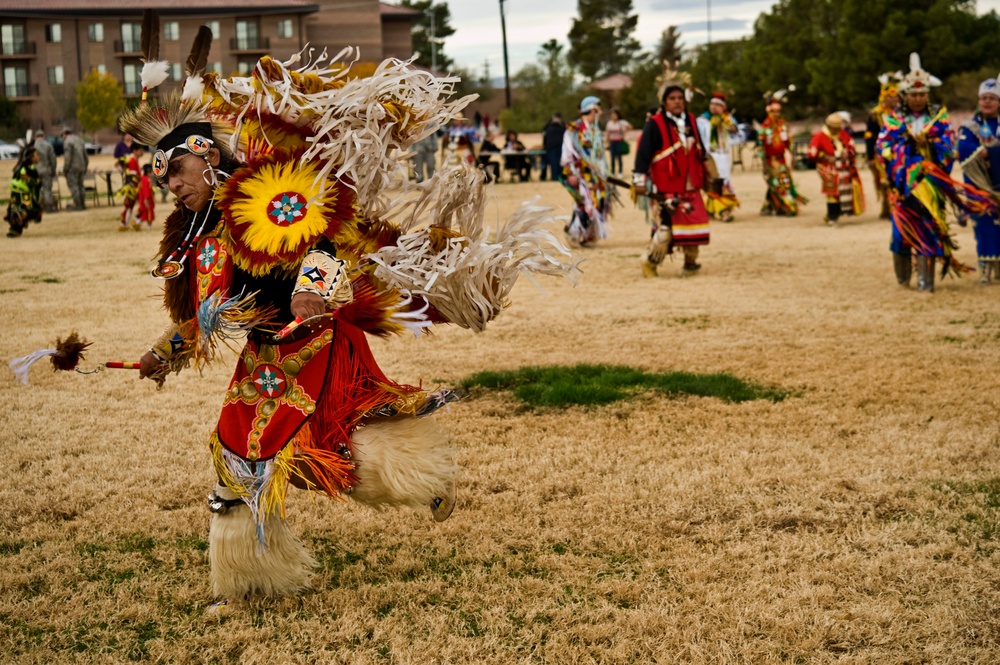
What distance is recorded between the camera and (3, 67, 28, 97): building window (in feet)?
196

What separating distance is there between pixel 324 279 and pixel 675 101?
748cm

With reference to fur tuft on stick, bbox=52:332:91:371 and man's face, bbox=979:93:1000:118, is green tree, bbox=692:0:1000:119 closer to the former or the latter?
man's face, bbox=979:93:1000:118

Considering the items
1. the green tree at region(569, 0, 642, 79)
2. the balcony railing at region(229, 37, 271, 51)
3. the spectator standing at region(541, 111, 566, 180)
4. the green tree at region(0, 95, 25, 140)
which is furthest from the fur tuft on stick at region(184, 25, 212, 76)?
the green tree at region(569, 0, 642, 79)

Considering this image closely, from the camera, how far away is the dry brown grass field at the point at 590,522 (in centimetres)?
353

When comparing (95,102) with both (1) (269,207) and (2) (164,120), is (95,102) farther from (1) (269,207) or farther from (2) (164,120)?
(1) (269,207)

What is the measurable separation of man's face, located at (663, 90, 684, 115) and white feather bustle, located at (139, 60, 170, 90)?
23.6 ft

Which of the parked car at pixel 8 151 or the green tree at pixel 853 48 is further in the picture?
the parked car at pixel 8 151

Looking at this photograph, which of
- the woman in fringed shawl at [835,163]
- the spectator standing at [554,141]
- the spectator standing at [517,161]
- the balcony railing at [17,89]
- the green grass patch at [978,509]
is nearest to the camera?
the green grass patch at [978,509]

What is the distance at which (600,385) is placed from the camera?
673cm

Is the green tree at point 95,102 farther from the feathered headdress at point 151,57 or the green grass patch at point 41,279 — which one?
the feathered headdress at point 151,57

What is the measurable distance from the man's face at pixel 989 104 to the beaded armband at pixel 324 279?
7.39 m

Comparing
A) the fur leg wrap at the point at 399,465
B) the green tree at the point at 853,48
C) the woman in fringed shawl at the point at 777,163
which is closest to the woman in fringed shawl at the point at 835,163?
the woman in fringed shawl at the point at 777,163

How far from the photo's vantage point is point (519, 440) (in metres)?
5.71

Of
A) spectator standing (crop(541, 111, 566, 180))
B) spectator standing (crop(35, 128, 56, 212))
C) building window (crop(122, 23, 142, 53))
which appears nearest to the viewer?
spectator standing (crop(35, 128, 56, 212))
